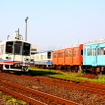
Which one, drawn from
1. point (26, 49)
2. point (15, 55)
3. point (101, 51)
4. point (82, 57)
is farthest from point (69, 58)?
point (15, 55)

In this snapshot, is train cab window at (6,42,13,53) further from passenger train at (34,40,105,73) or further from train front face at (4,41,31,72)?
passenger train at (34,40,105,73)

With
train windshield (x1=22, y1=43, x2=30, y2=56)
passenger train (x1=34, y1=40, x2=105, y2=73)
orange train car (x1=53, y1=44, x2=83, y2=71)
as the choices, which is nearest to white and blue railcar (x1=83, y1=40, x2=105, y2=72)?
passenger train (x1=34, y1=40, x2=105, y2=73)

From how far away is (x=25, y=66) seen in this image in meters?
19.6

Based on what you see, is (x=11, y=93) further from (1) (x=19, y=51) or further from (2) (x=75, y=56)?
(2) (x=75, y=56)

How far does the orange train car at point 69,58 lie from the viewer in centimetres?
2370

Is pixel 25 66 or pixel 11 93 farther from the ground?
pixel 25 66

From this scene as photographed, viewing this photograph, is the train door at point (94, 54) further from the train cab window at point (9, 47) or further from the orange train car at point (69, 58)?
the train cab window at point (9, 47)

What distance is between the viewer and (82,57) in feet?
76.5

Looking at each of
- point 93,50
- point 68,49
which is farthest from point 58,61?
point 93,50

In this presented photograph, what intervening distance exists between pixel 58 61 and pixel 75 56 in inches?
255

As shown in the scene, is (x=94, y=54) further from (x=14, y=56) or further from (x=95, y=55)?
(x=14, y=56)

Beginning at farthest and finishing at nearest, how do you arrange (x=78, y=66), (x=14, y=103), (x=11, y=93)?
(x=78, y=66)
(x=11, y=93)
(x=14, y=103)

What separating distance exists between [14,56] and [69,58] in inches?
343

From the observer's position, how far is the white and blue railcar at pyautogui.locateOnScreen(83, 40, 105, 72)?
19.0 m
